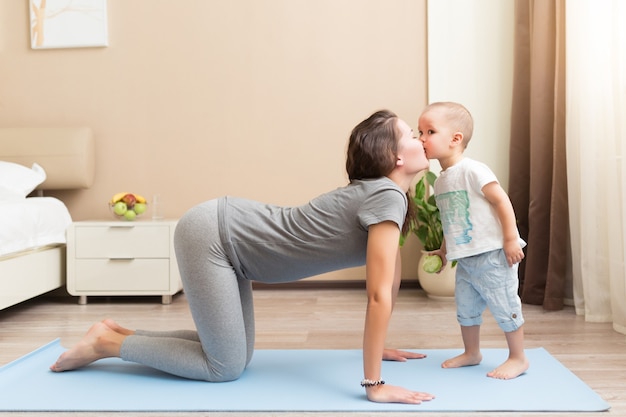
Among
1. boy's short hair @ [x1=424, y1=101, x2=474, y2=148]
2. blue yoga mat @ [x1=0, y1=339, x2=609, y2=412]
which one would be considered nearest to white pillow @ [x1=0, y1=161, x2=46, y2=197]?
A: blue yoga mat @ [x1=0, y1=339, x2=609, y2=412]

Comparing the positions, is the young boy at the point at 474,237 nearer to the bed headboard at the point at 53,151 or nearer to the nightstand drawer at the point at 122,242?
the nightstand drawer at the point at 122,242

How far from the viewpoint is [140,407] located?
1.66 metres

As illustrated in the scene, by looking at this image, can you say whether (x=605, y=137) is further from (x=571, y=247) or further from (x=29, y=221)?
(x=29, y=221)

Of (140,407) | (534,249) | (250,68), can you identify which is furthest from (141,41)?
(140,407)

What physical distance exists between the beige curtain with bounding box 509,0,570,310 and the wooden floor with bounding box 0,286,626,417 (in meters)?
0.21

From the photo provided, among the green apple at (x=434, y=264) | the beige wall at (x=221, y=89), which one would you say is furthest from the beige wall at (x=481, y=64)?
the green apple at (x=434, y=264)

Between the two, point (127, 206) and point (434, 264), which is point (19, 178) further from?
point (434, 264)

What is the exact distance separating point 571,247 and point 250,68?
1.86 meters

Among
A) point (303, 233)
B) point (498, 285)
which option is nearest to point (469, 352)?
point (498, 285)

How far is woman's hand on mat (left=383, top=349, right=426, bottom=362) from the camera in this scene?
210cm

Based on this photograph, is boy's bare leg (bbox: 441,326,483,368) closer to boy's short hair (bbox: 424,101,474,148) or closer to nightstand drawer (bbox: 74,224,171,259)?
boy's short hair (bbox: 424,101,474,148)

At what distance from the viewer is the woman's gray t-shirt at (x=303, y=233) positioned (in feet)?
5.80

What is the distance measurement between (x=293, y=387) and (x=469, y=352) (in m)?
0.55

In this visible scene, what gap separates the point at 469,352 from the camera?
2.02m
